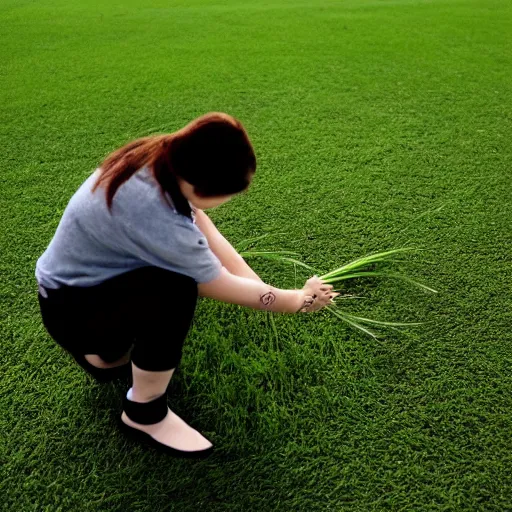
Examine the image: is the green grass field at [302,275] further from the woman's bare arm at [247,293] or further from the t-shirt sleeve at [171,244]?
the t-shirt sleeve at [171,244]

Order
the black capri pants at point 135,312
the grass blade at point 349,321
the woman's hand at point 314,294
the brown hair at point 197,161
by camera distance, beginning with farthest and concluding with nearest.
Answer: the grass blade at point 349,321, the woman's hand at point 314,294, the black capri pants at point 135,312, the brown hair at point 197,161

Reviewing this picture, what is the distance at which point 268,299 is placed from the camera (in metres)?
1.22

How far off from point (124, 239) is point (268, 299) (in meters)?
0.35

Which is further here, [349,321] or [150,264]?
[349,321]

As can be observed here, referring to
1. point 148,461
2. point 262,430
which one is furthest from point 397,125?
point 148,461

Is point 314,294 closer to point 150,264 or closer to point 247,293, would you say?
point 247,293

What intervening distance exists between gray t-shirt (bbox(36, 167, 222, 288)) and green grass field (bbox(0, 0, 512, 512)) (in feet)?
1.40

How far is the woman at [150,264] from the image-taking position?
1005 millimetres

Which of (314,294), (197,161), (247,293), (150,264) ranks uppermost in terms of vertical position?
(197,161)

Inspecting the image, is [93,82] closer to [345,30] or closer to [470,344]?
[345,30]

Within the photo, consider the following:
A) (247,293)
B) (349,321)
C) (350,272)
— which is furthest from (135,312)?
(350,272)

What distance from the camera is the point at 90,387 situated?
4.64ft

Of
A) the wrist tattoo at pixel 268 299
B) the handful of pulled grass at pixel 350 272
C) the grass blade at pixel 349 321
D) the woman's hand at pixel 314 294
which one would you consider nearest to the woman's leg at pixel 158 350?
the wrist tattoo at pixel 268 299

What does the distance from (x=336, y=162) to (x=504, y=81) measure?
59.5 inches
